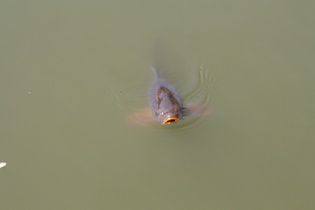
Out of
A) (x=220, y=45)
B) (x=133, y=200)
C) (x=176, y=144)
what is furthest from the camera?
(x=220, y=45)

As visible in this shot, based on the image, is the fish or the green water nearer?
the green water

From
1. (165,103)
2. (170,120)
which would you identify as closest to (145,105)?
(165,103)

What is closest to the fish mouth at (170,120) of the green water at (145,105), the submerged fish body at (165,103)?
the submerged fish body at (165,103)

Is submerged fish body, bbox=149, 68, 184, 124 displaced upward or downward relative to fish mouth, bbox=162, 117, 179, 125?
upward

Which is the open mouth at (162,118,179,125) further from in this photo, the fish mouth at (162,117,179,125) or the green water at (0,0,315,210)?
the green water at (0,0,315,210)

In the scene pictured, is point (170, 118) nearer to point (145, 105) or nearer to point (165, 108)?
point (165, 108)

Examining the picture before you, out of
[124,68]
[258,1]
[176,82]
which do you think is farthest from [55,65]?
[258,1]

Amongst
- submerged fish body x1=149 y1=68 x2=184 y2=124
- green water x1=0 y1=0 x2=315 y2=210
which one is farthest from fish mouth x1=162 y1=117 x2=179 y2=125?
green water x1=0 y1=0 x2=315 y2=210

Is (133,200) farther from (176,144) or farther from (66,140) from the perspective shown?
(66,140)
